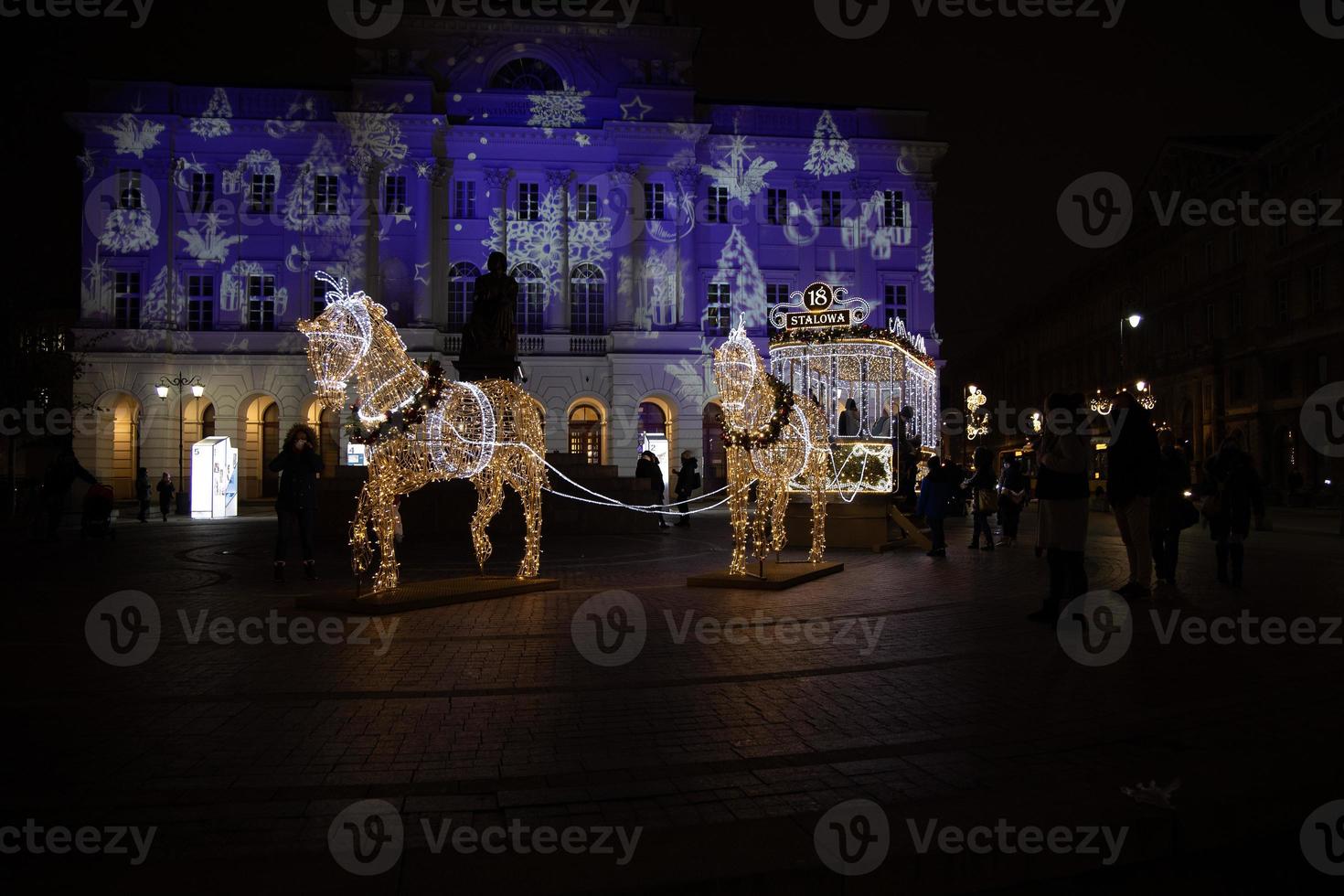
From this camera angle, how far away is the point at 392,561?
11594mm

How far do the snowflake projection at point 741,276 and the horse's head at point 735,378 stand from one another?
33.3 m

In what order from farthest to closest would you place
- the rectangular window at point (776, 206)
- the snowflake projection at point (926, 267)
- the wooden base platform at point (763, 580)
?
the snowflake projection at point (926, 267) → the rectangular window at point (776, 206) → the wooden base platform at point (763, 580)

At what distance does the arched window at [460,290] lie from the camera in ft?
149

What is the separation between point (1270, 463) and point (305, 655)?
163 ft

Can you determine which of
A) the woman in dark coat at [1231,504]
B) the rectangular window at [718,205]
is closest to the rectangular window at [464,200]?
the rectangular window at [718,205]

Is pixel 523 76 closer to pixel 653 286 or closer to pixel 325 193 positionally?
pixel 325 193

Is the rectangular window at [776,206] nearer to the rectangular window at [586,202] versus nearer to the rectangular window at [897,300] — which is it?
the rectangular window at [897,300]

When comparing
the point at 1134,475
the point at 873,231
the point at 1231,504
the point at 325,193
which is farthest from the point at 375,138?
the point at 1134,475

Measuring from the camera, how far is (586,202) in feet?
151

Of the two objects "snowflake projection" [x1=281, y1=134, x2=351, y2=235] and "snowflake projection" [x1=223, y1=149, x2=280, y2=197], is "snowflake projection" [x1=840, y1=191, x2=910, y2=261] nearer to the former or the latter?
"snowflake projection" [x1=281, y1=134, x2=351, y2=235]

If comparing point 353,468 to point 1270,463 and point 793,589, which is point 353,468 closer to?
point 793,589

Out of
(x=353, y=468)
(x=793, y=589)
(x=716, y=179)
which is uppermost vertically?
(x=716, y=179)

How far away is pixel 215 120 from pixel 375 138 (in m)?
7.25

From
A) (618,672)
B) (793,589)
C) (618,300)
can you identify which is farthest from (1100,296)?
(618,672)
